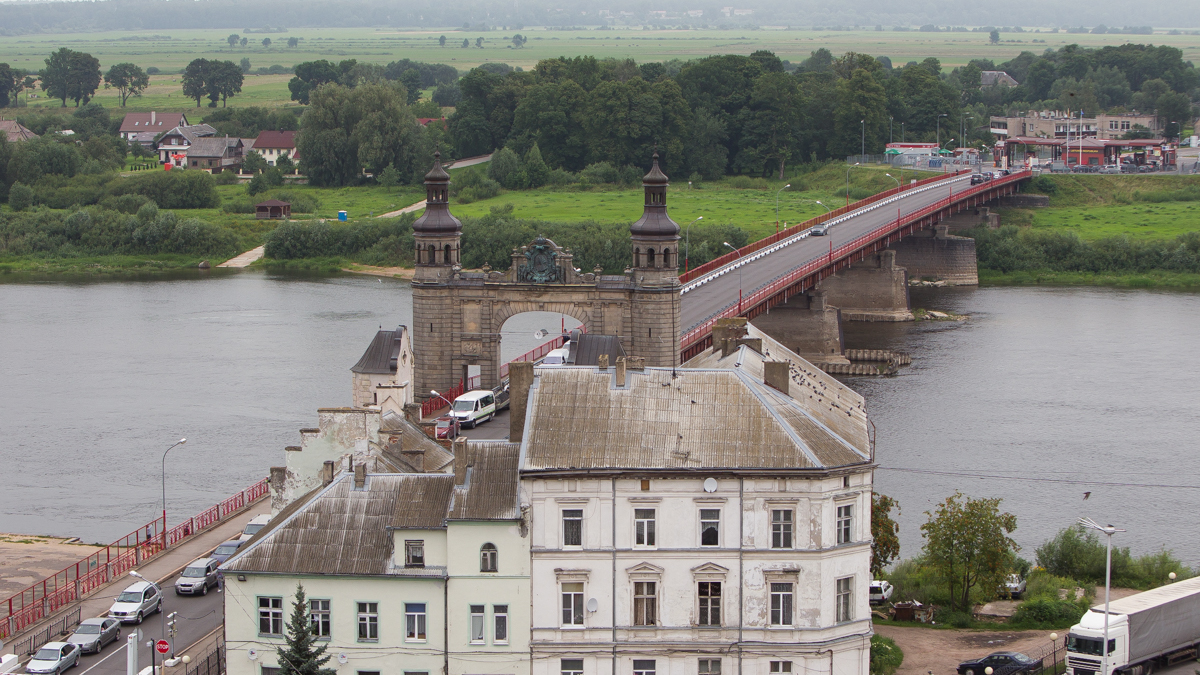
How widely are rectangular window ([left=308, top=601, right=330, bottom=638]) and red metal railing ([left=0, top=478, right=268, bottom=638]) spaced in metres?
12.6

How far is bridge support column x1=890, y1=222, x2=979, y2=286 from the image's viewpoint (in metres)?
147

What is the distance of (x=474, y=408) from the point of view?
71500 mm

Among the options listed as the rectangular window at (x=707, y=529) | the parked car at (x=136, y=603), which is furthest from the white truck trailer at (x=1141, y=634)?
the parked car at (x=136, y=603)

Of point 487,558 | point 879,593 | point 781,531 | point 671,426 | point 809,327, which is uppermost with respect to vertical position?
point 671,426

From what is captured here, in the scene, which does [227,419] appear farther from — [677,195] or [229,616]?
[677,195]

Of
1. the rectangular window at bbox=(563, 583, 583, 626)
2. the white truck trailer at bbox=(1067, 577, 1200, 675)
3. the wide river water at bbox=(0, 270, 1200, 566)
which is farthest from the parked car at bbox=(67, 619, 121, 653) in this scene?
the white truck trailer at bbox=(1067, 577, 1200, 675)

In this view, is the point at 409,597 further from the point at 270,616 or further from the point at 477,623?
the point at 270,616

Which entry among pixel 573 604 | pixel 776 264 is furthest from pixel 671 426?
pixel 776 264

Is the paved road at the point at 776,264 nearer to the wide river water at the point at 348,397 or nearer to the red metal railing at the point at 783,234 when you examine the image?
the red metal railing at the point at 783,234

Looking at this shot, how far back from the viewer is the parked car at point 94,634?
45.9 m

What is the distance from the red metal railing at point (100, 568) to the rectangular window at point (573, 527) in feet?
58.8

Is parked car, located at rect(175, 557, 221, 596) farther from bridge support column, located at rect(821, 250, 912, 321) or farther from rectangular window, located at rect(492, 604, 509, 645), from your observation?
bridge support column, located at rect(821, 250, 912, 321)

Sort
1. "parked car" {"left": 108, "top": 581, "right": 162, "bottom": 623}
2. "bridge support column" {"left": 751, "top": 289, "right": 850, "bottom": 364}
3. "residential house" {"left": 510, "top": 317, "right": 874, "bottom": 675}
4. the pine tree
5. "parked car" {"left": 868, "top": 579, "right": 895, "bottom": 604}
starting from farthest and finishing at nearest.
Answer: "bridge support column" {"left": 751, "top": 289, "right": 850, "bottom": 364} < "parked car" {"left": 868, "top": 579, "right": 895, "bottom": 604} < "parked car" {"left": 108, "top": 581, "right": 162, "bottom": 623} < "residential house" {"left": 510, "top": 317, "right": 874, "bottom": 675} < the pine tree

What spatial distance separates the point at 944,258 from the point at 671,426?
109 metres
